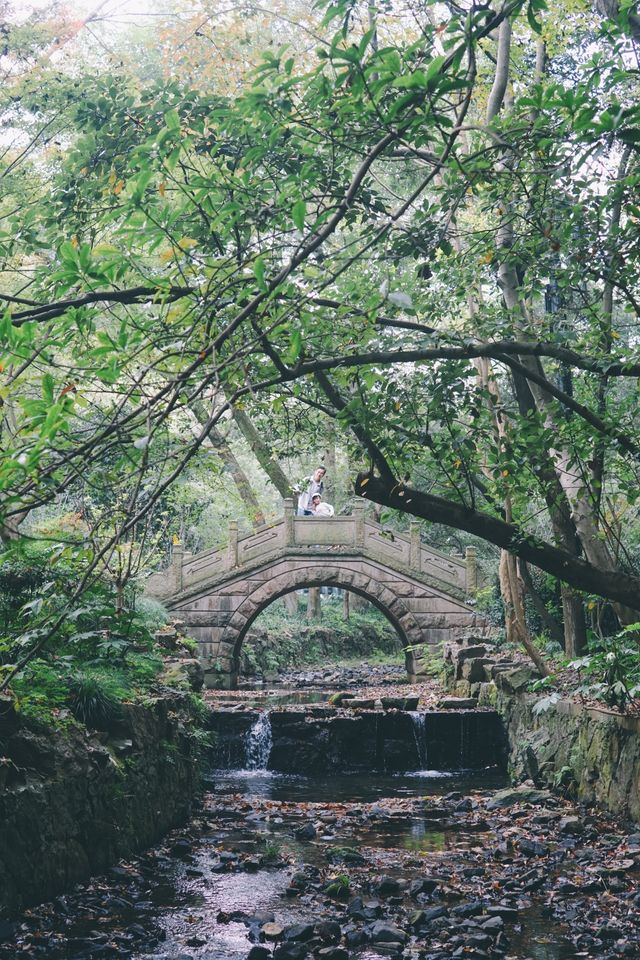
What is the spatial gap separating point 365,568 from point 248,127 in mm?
16381

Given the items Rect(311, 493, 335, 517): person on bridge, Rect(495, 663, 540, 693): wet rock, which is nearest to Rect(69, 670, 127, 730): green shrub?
Rect(495, 663, 540, 693): wet rock

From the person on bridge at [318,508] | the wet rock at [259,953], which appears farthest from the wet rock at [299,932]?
the person on bridge at [318,508]

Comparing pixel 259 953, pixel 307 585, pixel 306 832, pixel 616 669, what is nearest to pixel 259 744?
pixel 306 832

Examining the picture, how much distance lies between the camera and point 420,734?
44.6 feet

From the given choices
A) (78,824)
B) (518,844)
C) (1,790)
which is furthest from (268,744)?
(1,790)

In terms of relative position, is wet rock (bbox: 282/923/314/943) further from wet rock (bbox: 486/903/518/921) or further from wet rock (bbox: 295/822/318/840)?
wet rock (bbox: 295/822/318/840)

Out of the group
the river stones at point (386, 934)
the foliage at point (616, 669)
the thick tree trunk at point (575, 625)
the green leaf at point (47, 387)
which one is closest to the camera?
the green leaf at point (47, 387)

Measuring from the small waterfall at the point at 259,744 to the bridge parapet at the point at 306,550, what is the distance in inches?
278

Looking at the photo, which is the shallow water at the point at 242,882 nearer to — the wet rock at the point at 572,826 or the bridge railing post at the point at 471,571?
the wet rock at the point at 572,826

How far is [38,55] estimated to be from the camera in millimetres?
10625

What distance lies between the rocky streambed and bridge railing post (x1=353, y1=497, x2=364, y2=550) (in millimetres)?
11575

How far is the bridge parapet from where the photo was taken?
806 inches

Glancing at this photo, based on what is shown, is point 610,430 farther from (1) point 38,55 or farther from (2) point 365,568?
(2) point 365,568

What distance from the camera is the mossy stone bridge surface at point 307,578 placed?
66.6 feet
